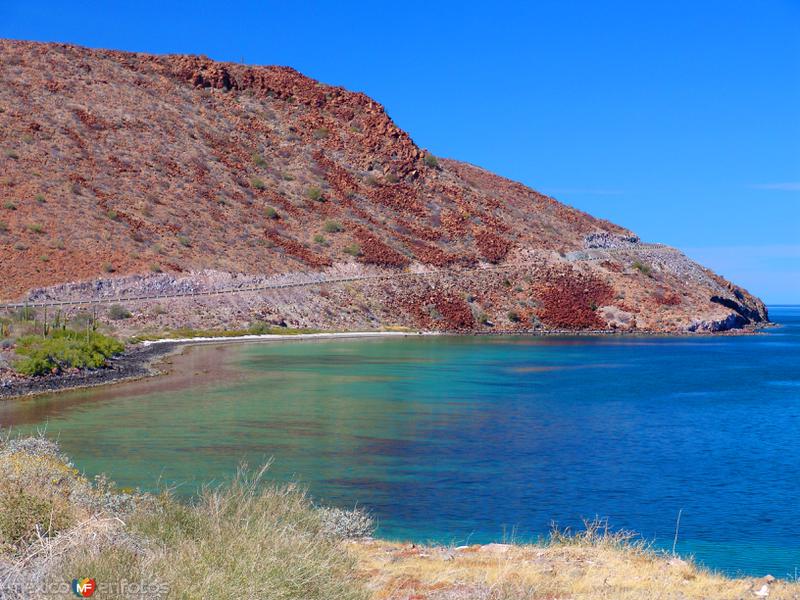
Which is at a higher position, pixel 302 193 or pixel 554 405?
pixel 302 193

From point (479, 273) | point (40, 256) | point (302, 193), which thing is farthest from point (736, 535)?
point (302, 193)

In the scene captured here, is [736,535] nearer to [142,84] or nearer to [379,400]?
[379,400]

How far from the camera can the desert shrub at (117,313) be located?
59.0 m

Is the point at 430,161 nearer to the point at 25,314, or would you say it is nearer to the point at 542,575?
the point at 25,314

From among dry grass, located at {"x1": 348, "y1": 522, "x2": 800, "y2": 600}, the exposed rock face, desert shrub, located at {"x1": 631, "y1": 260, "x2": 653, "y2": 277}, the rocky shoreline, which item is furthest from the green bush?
desert shrub, located at {"x1": 631, "y1": 260, "x2": 653, "y2": 277}

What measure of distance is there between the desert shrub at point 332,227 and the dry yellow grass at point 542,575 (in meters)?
75.3

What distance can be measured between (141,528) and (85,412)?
2067cm

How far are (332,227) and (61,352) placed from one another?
51.3 metres

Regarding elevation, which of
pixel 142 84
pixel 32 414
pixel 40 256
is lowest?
pixel 32 414

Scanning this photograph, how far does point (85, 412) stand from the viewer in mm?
28344

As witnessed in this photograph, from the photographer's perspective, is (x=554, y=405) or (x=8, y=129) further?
(x=8, y=129)

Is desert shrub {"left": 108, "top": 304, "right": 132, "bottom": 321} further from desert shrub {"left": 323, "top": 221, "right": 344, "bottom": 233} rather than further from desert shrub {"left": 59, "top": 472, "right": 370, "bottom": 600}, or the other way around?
desert shrub {"left": 59, "top": 472, "right": 370, "bottom": 600}

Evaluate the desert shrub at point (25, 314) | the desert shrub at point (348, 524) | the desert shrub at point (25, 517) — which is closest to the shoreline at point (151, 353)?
the desert shrub at point (25, 314)

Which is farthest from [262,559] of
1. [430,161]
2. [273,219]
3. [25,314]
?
[430,161]
